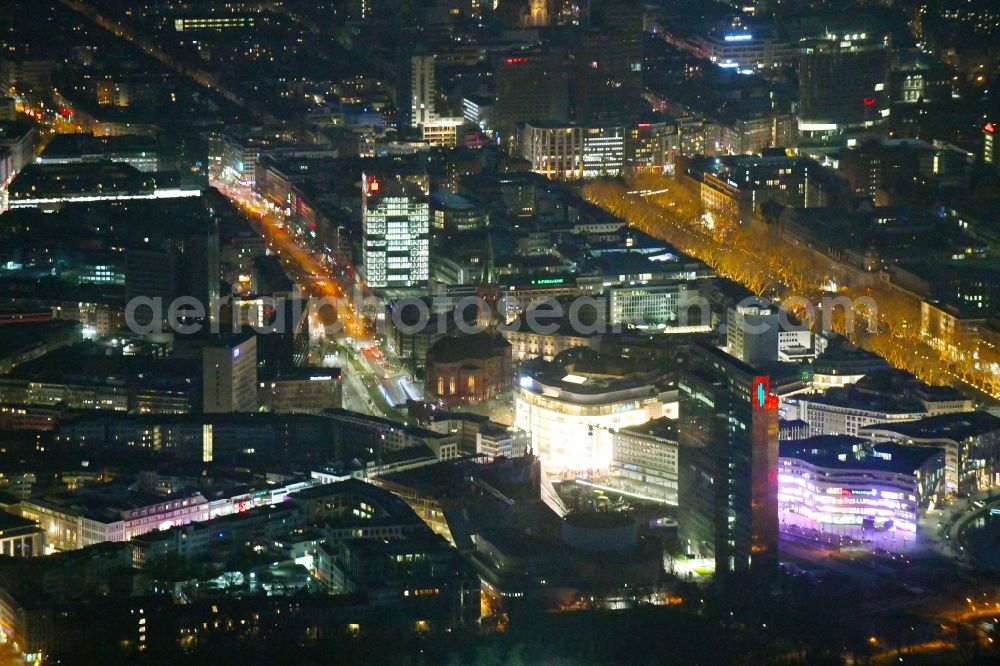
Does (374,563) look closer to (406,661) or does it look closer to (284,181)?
(406,661)

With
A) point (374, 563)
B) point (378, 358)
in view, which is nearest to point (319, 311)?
point (378, 358)

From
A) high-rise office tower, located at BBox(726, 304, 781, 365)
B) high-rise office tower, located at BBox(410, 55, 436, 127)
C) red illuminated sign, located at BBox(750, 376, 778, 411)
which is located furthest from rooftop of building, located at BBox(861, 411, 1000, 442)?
high-rise office tower, located at BBox(410, 55, 436, 127)

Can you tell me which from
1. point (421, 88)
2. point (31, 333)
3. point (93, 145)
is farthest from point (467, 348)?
point (421, 88)

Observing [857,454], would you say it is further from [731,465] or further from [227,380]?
[227,380]

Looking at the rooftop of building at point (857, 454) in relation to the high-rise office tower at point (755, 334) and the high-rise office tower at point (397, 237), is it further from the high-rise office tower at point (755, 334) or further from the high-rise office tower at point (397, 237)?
the high-rise office tower at point (397, 237)

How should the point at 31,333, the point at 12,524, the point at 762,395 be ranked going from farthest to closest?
the point at 31,333 < the point at 12,524 < the point at 762,395

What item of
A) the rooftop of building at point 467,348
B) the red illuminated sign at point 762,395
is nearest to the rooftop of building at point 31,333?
the rooftop of building at point 467,348
